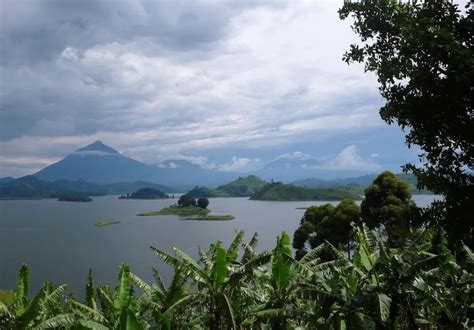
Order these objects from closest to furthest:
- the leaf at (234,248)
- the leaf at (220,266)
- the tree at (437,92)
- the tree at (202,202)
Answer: the tree at (437,92)
the leaf at (220,266)
the leaf at (234,248)
the tree at (202,202)

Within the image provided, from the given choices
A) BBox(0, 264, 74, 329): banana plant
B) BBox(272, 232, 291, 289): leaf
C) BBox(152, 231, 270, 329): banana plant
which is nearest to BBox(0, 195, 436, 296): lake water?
BBox(0, 264, 74, 329): banana plant

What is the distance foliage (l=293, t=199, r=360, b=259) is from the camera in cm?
4041

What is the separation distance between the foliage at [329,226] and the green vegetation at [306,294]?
23.4 m

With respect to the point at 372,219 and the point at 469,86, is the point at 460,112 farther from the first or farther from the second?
the point at 372,219

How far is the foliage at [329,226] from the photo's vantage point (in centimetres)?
4041

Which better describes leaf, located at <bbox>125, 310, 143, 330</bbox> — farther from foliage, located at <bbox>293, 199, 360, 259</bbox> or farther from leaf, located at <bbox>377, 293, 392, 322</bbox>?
foliage, located at <bbox>293, 199, 360, 259</bbox>

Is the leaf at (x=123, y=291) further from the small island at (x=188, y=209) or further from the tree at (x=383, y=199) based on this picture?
the small island at (x=188, y=209)

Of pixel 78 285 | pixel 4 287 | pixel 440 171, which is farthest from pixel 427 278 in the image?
pixel 4 287

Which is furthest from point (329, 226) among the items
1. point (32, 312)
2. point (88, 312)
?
point (32, 312)

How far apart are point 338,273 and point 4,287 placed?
163ft

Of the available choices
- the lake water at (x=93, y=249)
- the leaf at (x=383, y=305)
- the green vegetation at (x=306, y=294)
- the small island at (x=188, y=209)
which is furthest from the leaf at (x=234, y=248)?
the small island at (x=188, y=209)

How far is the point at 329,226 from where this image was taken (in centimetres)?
4106

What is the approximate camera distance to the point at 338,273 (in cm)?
1435

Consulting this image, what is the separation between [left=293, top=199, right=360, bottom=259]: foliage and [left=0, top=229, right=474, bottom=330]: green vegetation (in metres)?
23.4
